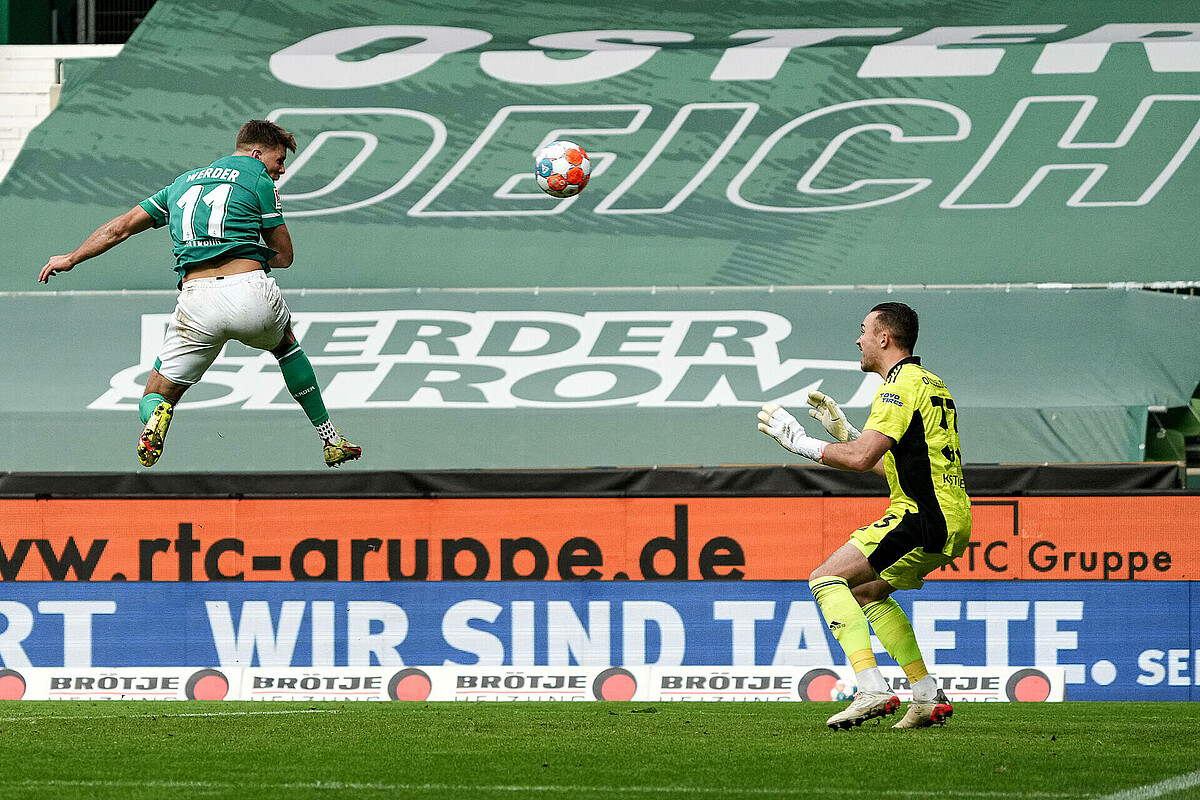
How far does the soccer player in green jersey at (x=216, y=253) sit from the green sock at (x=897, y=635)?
322 cm

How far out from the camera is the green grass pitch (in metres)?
5.04

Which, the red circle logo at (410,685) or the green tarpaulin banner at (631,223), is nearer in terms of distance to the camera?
the red circle logo at (410,685)

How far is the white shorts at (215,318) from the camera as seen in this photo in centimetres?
726

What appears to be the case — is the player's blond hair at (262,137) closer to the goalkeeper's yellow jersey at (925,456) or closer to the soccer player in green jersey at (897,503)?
the soccer player in green jersey at (897,503)

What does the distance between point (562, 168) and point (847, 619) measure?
4.07 meters

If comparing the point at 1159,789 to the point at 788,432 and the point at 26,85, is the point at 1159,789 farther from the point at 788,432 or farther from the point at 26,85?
the point at 26,85

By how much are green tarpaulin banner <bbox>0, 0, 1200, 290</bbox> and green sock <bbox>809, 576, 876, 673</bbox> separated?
8.05 meters

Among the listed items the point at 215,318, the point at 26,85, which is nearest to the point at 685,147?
the point at 26,85

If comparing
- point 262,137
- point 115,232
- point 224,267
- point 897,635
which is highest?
point 262,137

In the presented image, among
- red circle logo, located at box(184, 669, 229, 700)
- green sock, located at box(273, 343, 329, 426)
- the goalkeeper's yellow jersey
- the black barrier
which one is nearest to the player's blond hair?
green sock, located at box(273, 343, 329, 426)

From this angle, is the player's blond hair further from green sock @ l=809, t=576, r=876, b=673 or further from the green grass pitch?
green sock @ l=809, t=576, r=876, b=673

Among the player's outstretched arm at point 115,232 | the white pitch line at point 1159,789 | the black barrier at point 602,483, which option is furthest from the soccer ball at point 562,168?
the white pitch line at point 1159,789

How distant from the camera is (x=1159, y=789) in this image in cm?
495

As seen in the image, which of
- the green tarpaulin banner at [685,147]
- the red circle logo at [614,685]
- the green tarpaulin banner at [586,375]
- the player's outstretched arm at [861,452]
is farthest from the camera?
the green tarpaulin banner at [685,147]
